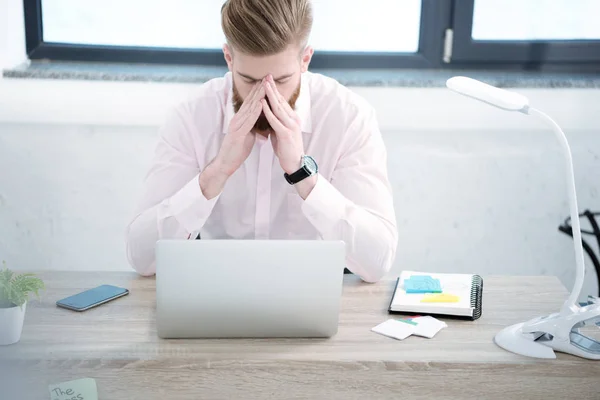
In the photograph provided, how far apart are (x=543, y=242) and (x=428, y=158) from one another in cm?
53

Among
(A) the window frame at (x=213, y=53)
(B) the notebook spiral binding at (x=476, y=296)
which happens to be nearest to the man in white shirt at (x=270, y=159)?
(B) the notebook spiral binding at (x=476, y=296)

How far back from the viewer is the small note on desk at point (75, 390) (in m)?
1.25

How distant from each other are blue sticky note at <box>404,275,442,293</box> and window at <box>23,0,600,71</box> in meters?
1.35

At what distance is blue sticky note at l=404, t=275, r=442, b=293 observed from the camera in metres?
1.56

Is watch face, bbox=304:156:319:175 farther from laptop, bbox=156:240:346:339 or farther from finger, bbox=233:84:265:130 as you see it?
laptop, bbox=156:240:346:339

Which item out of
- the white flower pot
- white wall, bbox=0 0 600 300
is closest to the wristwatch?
the white flower pot

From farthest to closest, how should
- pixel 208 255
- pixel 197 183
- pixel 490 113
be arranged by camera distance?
pixel 490 113
pixel 197 183
pixel 208 255

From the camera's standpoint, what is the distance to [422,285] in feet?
5.19

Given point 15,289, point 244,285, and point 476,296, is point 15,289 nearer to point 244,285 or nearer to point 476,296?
point 244,285

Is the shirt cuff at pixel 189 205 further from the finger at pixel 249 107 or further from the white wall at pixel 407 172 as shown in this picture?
the white wall at pixel 407 172

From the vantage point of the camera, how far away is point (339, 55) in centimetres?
278

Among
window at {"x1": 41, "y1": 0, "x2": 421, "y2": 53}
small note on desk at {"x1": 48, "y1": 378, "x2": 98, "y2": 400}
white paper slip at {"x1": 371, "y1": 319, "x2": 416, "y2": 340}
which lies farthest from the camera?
window at {"x1": 41, "y1": 0, "x2": 421, "y2": 53}

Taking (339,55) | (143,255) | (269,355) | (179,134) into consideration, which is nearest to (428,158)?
(339,55)

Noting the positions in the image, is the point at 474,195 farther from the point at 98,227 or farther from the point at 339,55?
the point at 98,227
